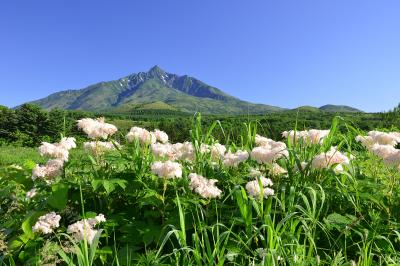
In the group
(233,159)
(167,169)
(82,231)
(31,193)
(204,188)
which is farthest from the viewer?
(233,159)

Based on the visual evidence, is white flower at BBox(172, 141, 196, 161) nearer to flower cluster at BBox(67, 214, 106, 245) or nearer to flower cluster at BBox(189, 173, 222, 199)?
flower cluster at BBox(189, 173, 222, 199)

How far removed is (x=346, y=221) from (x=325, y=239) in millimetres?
419

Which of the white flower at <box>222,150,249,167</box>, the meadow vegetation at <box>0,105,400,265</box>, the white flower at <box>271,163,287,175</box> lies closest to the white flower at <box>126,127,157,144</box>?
the meadow vegetation at <box>0,105,400,265</box>

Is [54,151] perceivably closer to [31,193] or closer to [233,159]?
[31,193]

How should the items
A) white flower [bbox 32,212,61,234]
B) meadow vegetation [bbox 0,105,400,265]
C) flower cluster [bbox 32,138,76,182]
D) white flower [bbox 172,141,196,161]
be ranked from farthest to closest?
white flower [bbox 172,141,196,161]
flower cluster [bbox 32,138,76,182]
meadow vegetation [bbox 0,105,400,265]
white flower [bbox 32,212,61,234]

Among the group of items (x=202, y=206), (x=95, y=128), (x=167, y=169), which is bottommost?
(x=202, y=206)

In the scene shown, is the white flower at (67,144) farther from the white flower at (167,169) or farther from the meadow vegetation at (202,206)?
the white flower at (167,169)

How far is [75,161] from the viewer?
4.37 metres

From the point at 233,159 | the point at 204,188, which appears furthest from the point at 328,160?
the point at 204,188

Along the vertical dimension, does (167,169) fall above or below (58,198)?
above

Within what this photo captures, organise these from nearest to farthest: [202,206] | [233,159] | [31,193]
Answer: [31,193], [202,206], [233,159]

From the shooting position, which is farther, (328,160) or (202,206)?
(202,206)

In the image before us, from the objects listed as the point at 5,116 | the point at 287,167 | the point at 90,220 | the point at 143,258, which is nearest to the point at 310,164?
the point at 287,167

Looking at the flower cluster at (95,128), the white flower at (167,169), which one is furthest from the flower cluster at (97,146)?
the white flower at (167,169)
